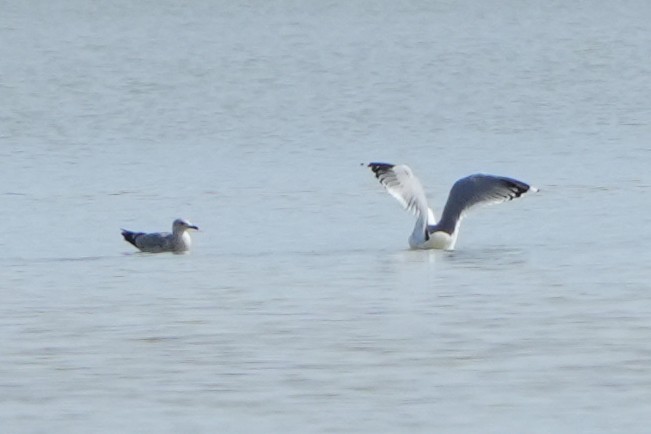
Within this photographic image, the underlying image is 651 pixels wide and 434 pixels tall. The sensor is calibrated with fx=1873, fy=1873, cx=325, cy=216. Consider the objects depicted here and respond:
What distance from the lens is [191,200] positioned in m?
16.2

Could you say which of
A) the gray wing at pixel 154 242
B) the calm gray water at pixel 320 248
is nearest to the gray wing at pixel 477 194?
the calm gray water at pixel 320 248

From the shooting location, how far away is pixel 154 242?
42.9 ft

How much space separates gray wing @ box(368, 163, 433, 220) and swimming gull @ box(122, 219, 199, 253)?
4.59 feet

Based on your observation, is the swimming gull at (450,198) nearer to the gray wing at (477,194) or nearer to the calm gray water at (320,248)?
the gray wing at (477,194)

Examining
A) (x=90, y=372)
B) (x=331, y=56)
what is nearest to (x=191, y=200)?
(x=90, y=372)

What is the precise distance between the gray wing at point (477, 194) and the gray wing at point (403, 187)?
0.18 meters

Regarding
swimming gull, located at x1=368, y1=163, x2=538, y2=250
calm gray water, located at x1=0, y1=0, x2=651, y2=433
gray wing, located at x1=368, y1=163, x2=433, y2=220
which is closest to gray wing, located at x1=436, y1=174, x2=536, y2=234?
swimming gull, located at x1=368, y1=163, x2=538, y2=250

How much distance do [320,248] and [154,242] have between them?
119 centimetres

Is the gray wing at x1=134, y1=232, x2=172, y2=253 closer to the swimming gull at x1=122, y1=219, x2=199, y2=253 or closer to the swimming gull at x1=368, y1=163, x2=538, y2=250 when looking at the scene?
the swimming gull at x1=122, y1=219, x2=199, y2=253

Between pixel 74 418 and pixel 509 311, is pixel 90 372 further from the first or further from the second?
pixel 509 311

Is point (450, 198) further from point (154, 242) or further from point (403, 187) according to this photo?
point (154, 242)

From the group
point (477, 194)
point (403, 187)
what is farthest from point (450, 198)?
point (403, 187)

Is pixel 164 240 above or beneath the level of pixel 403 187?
beneath

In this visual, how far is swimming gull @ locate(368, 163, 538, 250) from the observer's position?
13039 mm
